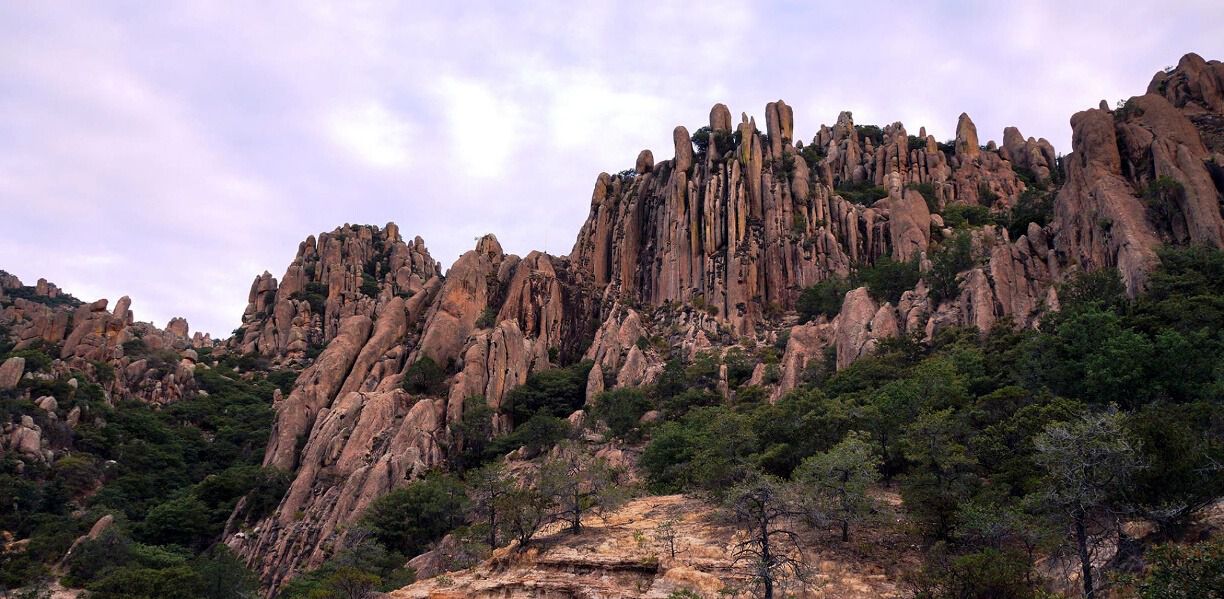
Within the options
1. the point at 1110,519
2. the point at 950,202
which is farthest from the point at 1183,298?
the point at 950,202

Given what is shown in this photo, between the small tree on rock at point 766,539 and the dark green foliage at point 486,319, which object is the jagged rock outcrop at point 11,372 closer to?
the dark green foliage at point 486,319

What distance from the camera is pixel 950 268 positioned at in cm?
6475

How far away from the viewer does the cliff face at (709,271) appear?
5700cm

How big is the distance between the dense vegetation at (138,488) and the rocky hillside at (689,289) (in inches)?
97.6

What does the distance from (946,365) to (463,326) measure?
46.7 metres

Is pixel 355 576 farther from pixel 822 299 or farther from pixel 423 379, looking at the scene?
pixel 822 299

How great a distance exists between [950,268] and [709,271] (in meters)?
27.0

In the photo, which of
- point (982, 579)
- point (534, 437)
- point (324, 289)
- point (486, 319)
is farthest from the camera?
point (324, 289)

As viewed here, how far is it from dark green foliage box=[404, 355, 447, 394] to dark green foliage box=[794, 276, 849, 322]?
35.4m

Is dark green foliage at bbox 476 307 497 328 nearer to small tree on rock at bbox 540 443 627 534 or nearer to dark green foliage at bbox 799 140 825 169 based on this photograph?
small tree on rock at bbox 540 443 627 534

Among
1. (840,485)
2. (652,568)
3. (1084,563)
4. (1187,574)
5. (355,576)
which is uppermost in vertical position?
(840,485)

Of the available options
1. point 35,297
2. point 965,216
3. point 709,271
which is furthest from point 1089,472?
point 35,297

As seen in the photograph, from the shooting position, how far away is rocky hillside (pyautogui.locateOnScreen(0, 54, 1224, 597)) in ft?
186

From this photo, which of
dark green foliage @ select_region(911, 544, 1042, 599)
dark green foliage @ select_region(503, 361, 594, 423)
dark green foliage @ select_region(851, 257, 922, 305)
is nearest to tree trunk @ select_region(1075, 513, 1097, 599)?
dark green foliage @ select_region(911, 544, 1042, 599)
